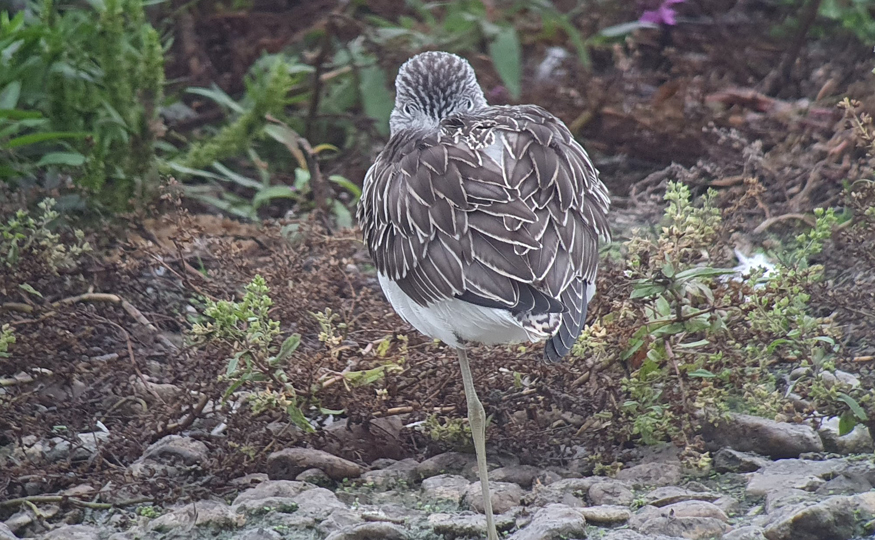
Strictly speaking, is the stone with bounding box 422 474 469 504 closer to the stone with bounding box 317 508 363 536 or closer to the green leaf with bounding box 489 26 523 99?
the stone with bounding box 317 508 363 536

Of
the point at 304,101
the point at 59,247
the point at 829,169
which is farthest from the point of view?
the point at 304,101

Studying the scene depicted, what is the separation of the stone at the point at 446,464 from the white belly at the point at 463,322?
0.65 m

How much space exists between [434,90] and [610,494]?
1977 millimetres

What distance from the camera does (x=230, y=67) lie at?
7.97 meters

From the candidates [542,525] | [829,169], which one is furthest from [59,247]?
[829,169]

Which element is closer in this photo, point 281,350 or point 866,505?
point 866,505

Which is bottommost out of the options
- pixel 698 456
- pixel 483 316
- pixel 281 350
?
pixel 698 456

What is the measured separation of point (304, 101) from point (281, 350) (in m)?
3.63

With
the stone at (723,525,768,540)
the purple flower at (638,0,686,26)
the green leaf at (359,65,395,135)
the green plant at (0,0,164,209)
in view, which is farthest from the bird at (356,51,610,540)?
the purple flower at (638,0,686,26)

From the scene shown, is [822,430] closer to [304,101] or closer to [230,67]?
[304,101]

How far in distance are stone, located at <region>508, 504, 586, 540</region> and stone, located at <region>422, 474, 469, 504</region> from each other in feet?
1.31

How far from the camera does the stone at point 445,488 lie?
4.35 meters

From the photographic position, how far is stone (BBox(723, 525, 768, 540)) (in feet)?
12.1

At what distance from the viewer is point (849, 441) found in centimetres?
444
